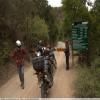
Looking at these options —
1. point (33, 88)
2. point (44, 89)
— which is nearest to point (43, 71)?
point (44, 89)

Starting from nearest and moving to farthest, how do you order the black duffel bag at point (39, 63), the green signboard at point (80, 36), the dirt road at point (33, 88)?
the black duffel bag at point (39, 63) → the dirt road at point (33, 88) → the green signboard at point (80, 36)

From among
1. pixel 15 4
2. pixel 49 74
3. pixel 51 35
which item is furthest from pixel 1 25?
pixel 51 35

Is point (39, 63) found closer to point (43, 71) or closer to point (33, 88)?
point (43, 71)

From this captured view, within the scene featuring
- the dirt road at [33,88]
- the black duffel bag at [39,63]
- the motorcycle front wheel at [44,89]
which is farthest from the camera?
the dirt road at [33,88]

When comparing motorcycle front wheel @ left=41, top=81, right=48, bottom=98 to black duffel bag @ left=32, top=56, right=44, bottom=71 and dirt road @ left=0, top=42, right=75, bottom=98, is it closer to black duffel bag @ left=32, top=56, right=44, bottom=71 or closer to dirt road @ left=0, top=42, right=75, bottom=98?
black duffel bag @ left=32, top=56, right=44, bottom=71

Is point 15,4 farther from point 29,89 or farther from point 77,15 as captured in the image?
point 29,89

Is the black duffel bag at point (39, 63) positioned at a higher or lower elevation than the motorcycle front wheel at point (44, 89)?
higher

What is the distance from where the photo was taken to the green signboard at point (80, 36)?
55.5 feet

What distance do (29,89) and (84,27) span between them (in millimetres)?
5802

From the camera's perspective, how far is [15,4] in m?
18.4

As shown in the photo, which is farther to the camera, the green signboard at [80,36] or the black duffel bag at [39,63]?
the green signboard at [80,36]

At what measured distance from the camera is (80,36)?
1714 centimetres

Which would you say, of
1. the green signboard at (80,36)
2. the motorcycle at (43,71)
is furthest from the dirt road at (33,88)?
the green signboard at (80,36)

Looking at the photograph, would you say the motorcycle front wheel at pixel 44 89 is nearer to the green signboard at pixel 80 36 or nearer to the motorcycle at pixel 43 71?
the motorcycle at pixel 43 71
